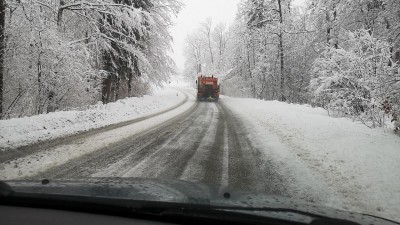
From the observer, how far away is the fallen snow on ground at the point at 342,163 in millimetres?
4188

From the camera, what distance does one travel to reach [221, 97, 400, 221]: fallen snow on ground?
4188mm

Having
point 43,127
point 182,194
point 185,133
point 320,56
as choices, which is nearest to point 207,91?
point 320,56

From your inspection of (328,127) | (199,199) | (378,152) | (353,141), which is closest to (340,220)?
(199,199)

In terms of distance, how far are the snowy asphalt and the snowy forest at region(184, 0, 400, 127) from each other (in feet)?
14.1

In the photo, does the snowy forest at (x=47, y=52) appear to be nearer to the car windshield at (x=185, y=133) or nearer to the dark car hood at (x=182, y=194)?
the car windshield at (x=185, y=133)

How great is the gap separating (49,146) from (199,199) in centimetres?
576

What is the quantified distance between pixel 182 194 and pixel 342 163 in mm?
4459

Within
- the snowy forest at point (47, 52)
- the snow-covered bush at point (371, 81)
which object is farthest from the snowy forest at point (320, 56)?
the snowy forest at point (47, 52)

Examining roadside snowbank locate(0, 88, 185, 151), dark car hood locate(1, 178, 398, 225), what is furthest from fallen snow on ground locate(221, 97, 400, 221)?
roadside snowbank locate(0, 88, 185, 151)

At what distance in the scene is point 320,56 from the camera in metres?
24.9

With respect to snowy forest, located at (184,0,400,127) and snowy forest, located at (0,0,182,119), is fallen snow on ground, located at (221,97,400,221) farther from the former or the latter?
snowy forest, located at (0,0,182,119)

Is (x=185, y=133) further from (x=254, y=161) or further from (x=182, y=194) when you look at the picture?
(x=182, y=194)

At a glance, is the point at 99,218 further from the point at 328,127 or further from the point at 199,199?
the point at 328,127

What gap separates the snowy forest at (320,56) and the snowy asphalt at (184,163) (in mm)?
4286
